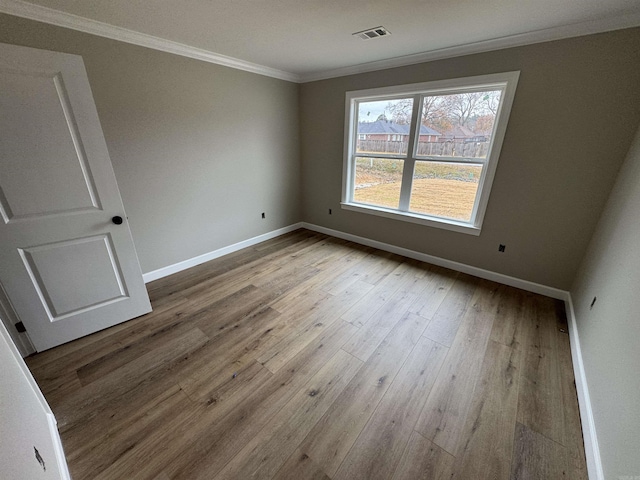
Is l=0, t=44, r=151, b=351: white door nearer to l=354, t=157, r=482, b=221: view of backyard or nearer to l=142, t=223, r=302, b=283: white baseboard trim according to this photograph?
l=142, t=223, r=302, b=283: white baseboard trim

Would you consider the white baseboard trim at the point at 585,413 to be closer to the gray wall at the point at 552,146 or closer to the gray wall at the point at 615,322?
the gray wall at the point at 615,322

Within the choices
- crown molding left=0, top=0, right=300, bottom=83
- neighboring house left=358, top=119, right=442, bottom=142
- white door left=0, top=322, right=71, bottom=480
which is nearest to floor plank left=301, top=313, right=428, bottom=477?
white door left=0, top=322, right=71, bottom=480

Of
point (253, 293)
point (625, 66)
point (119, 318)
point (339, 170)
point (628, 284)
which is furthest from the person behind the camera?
point (339, 170)

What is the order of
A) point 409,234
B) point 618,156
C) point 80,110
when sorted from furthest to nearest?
point 409,234 → point 618,156 → point 80,110

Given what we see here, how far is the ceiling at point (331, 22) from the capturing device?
5.93 ft

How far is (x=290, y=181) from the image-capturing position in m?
4.36

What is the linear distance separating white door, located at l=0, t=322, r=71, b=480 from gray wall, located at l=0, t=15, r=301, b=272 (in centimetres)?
179

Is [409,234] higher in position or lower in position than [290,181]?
lower

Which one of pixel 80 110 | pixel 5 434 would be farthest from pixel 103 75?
pixel 5 434

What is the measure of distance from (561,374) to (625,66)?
7.96ft

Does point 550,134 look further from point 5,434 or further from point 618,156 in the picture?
point 5,434

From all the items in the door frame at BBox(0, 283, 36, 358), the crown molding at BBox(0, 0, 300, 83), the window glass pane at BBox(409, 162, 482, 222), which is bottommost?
the door frame at BBox(0, 283, 36, 358)

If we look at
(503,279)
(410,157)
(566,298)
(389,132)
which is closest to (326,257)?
(410,157)

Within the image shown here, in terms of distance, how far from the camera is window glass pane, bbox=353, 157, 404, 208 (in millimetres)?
3525
